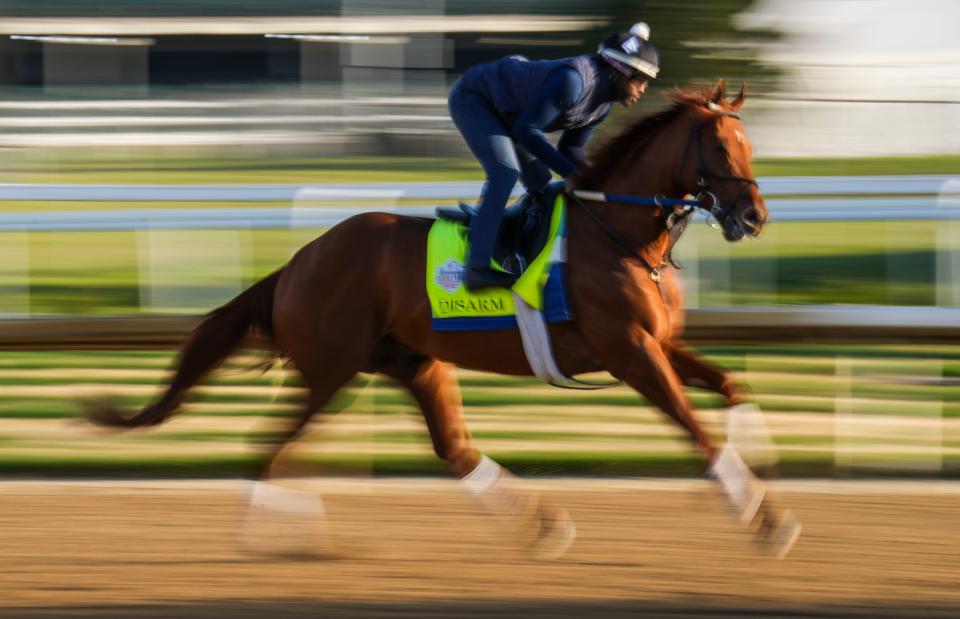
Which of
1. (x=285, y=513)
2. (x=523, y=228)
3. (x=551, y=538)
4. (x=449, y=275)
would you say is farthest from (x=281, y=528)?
(x=523, y=228)

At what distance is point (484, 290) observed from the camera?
476 cm

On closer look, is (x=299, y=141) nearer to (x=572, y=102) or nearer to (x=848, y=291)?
(x=848, y=291)

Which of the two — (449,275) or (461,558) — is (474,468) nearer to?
(461,558)

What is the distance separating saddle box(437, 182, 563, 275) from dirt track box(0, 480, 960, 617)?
3.23ft

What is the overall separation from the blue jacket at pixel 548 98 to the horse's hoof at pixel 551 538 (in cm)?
117

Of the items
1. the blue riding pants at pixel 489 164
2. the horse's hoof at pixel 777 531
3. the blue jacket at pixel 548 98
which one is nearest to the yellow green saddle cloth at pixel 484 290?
the blue riding pants at pixel 489 164

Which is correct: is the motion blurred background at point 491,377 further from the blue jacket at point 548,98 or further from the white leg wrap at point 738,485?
the white leg wrap at point 738,485

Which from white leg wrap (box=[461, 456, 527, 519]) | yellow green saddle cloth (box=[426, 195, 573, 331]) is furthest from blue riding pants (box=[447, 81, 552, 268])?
white leg wrap (box=[461, 456, 527, 519])

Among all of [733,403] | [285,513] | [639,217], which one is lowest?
[285,513]

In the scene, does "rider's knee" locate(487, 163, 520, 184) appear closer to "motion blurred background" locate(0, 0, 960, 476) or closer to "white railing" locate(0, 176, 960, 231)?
"motion blurred background" locate(0, 0, 960, 476)

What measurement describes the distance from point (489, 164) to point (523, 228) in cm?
25

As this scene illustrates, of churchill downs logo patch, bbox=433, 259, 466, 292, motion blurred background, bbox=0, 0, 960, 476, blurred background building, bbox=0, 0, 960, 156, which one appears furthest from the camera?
blurred background building, bbox=0, 0, 960, 156

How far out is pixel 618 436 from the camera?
21.5ft

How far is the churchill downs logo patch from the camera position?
4.80 meters
